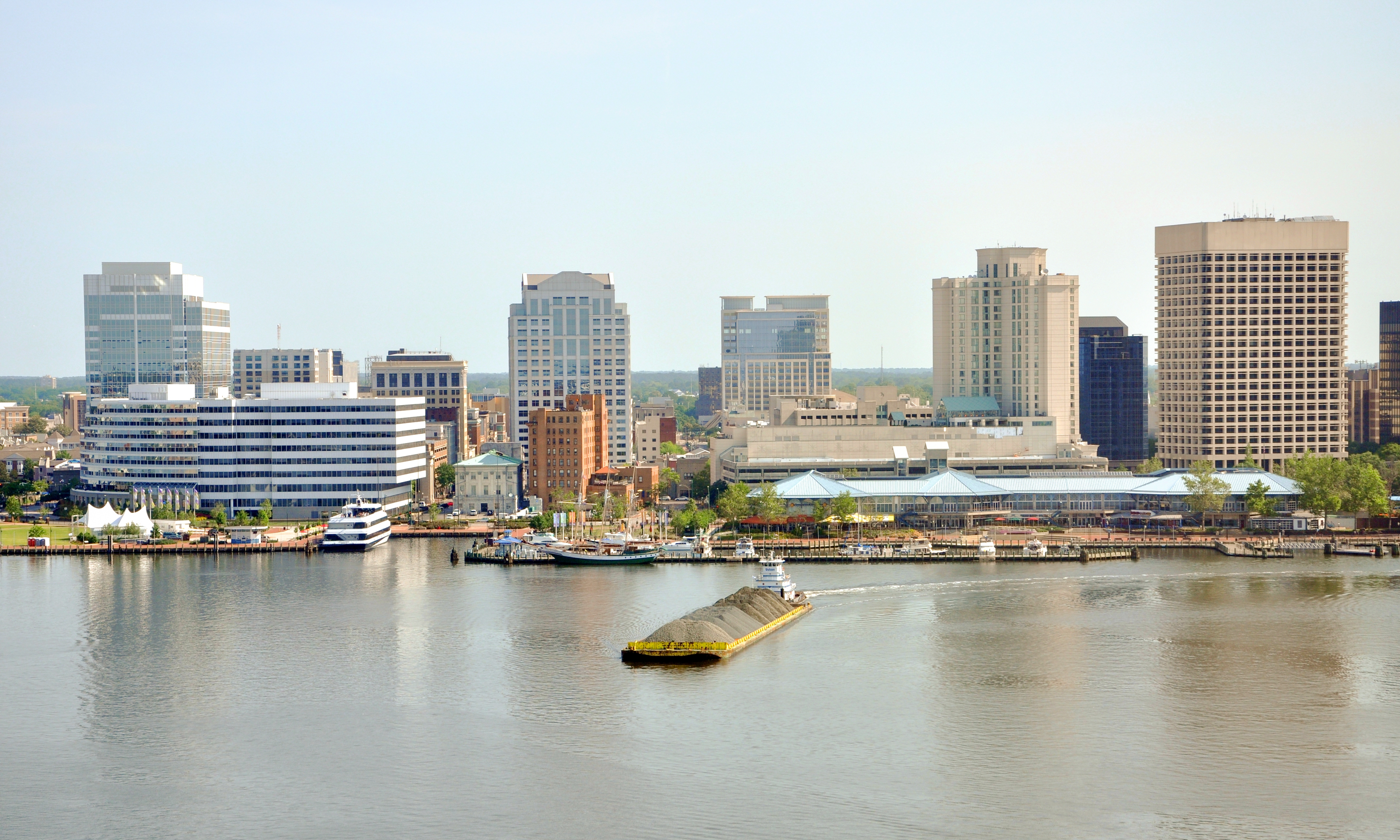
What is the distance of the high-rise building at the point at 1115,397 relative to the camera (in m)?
155

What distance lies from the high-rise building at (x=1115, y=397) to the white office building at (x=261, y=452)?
244 feet

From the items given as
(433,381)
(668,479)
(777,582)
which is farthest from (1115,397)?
(777,582)

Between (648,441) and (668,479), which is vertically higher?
(648,441)

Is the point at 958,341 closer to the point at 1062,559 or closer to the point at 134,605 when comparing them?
the point at 1062,559

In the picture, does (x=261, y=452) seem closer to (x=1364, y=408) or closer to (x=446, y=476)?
(x=446, y=476)

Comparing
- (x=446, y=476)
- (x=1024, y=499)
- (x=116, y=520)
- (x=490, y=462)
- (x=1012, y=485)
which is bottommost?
(x=116, y=520)

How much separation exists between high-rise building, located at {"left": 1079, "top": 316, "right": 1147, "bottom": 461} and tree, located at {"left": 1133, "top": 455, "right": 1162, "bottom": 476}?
20.9m

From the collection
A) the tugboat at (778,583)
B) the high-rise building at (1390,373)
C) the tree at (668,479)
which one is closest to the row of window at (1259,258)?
the high-rise building at (1390,373)

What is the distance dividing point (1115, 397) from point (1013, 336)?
62.1 ft

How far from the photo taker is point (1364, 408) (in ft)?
514

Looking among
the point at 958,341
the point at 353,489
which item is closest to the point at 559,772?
the point at 353,489

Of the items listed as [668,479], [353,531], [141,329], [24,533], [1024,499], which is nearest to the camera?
[353,531]

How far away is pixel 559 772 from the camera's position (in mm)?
40219

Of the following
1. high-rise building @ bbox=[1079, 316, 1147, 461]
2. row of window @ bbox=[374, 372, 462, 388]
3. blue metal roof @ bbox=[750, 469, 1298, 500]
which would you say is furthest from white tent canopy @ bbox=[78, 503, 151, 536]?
high-rise building @ bbox=[1079, 316, 1147, 461]
